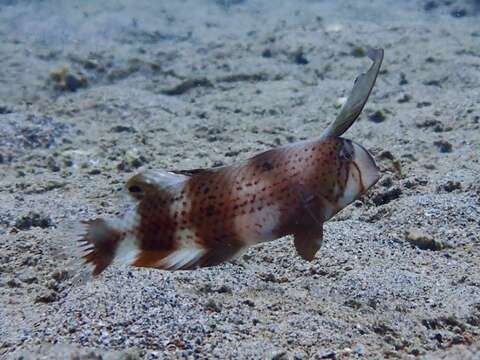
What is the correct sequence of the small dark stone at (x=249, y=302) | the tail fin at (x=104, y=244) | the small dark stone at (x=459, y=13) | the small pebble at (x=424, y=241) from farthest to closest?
the small dark stone at (x=459, y=13)
the small pebble at (x=424, y=241)
the small dark stone at (x=249, y=302)
the tail fin at (x=104, y=244)

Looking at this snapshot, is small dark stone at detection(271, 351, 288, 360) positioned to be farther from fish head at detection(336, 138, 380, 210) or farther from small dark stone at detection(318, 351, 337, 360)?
fish head at detection(336, 138, 380, 210)

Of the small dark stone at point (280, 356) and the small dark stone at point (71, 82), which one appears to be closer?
the small dark stone at point (280, 356)

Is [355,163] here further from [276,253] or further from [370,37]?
[370,37]

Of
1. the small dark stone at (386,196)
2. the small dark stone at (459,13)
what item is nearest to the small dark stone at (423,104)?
the small dark stone at (386,196)

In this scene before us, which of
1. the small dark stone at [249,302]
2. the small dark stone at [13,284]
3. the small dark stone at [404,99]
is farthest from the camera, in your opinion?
the small dark stone at [404,99]

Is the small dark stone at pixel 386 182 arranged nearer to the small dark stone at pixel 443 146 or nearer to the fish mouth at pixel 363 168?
the small dark stone at pixel 443 146

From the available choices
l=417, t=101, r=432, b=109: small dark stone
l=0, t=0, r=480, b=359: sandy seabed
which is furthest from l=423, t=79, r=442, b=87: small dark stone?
l=417, t=101, r=432, b=109: small dark stone

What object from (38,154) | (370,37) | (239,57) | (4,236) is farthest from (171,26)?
(4,236)

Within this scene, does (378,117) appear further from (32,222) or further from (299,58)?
(32,222)
